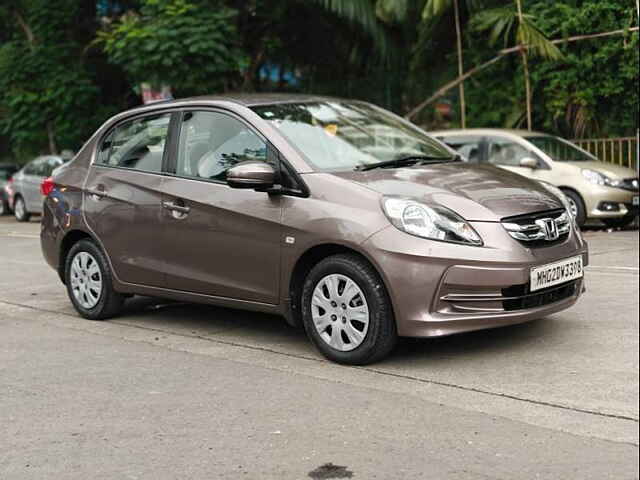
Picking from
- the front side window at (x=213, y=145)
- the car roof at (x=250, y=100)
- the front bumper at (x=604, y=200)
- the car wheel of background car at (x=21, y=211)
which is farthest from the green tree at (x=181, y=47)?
the front side window at (x=213, y=145)

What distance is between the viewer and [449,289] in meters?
5.85

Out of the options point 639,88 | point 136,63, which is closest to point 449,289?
point 639,88

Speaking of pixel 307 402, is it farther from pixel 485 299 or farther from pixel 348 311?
pixel 485 299

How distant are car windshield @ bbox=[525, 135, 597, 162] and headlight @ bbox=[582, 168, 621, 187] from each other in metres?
0.51

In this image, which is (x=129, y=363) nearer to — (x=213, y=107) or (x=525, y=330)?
(x=213, y=107)

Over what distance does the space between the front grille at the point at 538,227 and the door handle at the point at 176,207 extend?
230 centimetres

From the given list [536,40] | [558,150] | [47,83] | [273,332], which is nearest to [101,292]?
[273,332]

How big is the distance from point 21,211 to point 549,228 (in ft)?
68.3

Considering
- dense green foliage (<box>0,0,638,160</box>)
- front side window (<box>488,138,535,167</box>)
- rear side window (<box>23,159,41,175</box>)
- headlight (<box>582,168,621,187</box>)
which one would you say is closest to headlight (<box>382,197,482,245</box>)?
headlight (<box>582,168,621,187</box>)

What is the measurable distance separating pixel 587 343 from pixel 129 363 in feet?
9.52

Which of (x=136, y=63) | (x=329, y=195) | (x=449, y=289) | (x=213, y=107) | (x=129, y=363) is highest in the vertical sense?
(x=136, y=63)

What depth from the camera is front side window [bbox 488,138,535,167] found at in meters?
15.5

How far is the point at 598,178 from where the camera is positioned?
1503 cm

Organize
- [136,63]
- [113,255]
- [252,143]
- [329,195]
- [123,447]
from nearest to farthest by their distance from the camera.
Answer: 1. [123,447]
2. [329,195]
3. [252,143]
4. [113,255]
5. [136,63]
